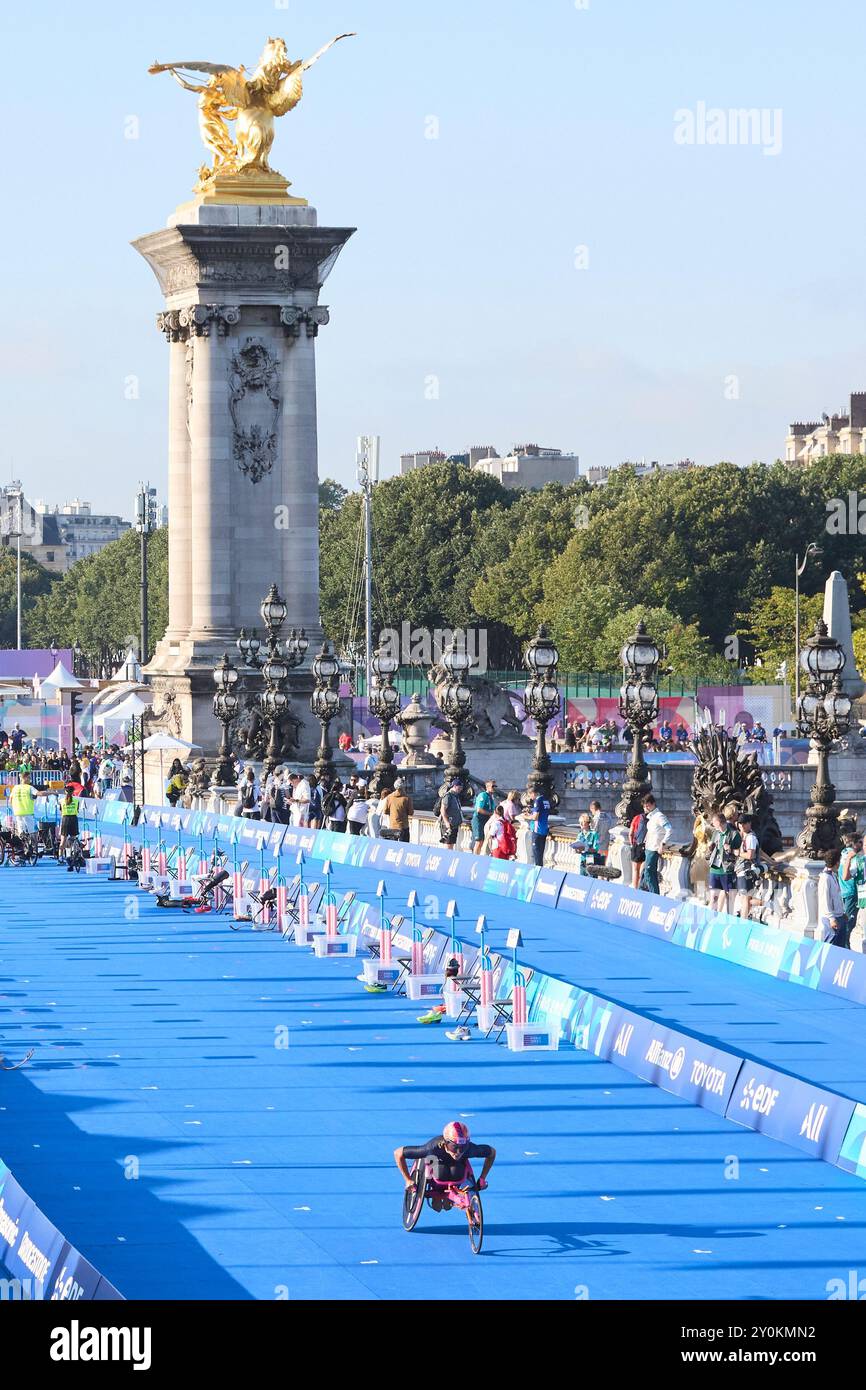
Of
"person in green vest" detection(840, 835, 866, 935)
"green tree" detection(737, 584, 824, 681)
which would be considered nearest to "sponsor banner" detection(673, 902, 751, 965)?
"person in green vest" detection(840, 835, 866, 935)

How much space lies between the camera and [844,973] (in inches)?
1070

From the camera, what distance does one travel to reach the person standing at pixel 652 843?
33.2m

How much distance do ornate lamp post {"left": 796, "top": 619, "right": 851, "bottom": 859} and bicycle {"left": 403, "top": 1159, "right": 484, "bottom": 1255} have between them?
44.9ft

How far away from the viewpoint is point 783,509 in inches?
4865

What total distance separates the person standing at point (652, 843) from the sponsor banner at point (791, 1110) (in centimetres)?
1205

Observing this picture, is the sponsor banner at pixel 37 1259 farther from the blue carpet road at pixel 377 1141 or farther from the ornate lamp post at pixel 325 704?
the ornate lamp post at pixel 325 704

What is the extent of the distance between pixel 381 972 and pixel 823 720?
6953 millimetres

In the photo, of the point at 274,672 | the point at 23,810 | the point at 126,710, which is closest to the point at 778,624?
the point at 126,710

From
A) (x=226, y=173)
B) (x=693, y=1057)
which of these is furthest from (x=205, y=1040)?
(x=226, y=173)

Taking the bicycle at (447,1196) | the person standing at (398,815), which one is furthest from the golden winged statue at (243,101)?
the bicycle at (447,1196)

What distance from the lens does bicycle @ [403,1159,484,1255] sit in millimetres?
16984

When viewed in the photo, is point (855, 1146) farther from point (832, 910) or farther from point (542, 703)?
point (542, 703)
